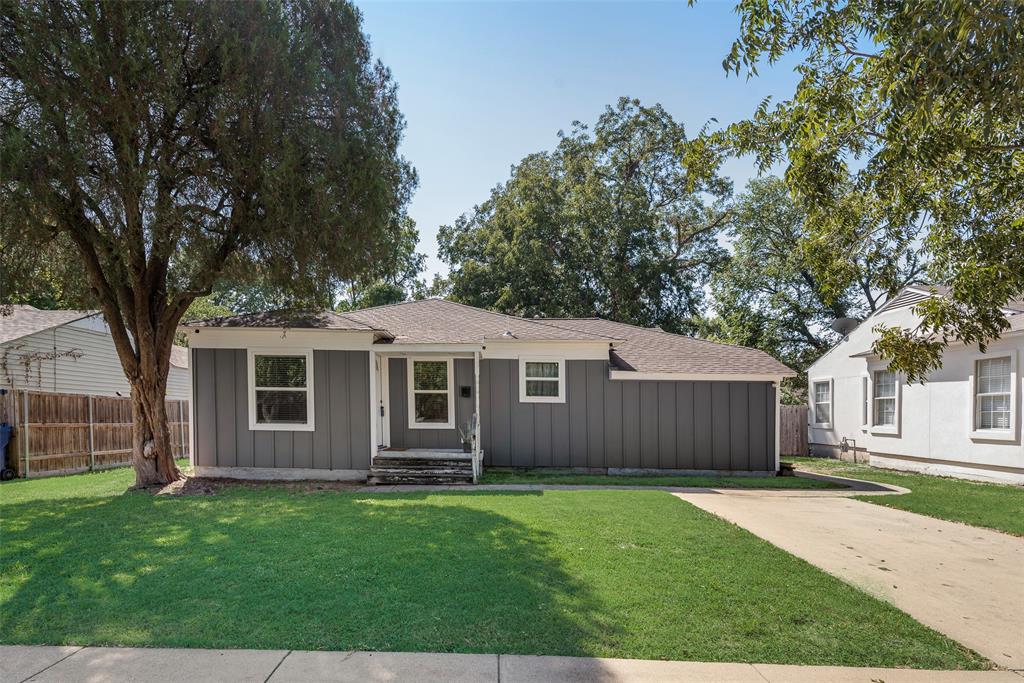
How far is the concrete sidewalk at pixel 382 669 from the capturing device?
132 inches

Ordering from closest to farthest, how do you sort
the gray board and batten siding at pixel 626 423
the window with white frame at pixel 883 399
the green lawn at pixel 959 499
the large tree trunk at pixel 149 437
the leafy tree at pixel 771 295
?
the green lawn at pixel 959 499
the large tree trunk at pixel 149 437
the gray board and batten siding at pixel 626 423
the window with white frame at pixel 883 399
the leafy tree at pixel 771 295

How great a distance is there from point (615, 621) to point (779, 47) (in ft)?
17.0

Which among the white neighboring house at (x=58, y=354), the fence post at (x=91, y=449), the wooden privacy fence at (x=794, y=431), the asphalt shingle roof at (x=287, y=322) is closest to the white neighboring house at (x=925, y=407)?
the wooden privacy fence at (x=794, y=431)

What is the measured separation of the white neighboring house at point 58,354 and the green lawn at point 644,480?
10.5 m

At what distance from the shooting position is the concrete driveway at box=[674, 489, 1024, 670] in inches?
174

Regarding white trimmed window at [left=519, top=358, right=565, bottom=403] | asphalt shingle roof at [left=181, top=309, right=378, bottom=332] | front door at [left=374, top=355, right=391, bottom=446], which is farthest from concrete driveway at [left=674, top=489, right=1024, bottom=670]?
asphalt shingle roof at [left=181, top=309, right=378, bottom=332]

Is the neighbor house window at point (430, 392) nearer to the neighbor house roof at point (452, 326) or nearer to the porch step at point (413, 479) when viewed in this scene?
the neighbor house roof at point (452, 326)

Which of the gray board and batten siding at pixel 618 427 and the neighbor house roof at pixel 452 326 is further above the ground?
the neighbor house roof at pixel 452 326

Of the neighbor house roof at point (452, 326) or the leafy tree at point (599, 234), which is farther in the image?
the leafy tree at point (599, 234)

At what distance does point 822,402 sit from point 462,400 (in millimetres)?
12657

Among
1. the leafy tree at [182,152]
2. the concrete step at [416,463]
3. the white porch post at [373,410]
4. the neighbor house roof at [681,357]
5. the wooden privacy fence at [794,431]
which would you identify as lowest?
the wooden privacy fence at [794,431]

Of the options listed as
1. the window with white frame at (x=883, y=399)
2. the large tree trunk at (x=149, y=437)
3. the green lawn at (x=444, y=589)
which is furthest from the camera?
the window with white frame at (x=883, y=399)

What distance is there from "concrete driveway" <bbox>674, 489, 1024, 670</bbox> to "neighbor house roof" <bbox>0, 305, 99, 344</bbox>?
51.6 ft

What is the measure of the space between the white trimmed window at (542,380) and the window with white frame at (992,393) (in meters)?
9.03
